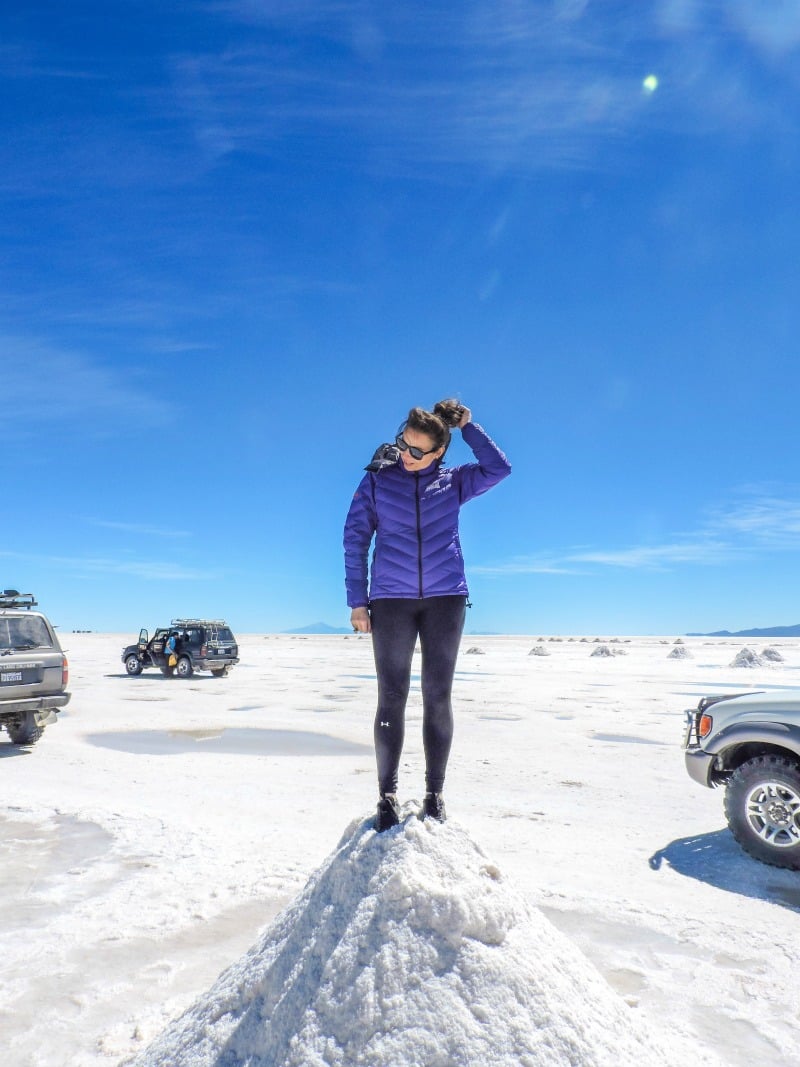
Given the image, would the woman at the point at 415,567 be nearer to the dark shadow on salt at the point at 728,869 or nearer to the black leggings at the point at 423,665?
the black leggings at the point at 423,665

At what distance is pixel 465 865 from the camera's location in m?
2.73

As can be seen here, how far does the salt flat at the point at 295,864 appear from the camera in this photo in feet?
10.9

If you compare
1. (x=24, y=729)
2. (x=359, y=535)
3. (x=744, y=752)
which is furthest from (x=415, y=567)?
(x=24, y=729)

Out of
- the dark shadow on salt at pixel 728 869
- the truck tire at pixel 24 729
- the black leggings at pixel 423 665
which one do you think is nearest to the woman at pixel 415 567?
the black leggings at pixel 423 665

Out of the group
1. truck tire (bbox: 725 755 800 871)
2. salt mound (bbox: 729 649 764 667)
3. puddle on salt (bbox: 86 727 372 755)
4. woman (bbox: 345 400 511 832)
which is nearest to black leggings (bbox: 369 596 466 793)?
woman (bbox: 345 400 511 832)

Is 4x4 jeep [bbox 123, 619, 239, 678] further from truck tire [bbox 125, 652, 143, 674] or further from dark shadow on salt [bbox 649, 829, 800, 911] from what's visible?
dark shadow on salt [bbox 649, 829, 800, 911]

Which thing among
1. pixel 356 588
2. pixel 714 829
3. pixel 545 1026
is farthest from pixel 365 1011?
pixel 714 829

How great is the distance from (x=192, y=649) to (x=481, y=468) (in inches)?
820

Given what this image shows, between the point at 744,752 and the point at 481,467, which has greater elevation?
the point at 481,467

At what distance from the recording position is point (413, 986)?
229 centimetres

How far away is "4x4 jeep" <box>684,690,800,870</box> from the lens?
17.1 feet

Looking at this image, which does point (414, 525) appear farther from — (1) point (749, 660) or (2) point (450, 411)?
(1) point (749, 660)

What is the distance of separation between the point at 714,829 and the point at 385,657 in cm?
473

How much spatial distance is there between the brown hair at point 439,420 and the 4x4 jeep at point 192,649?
20.4 m
